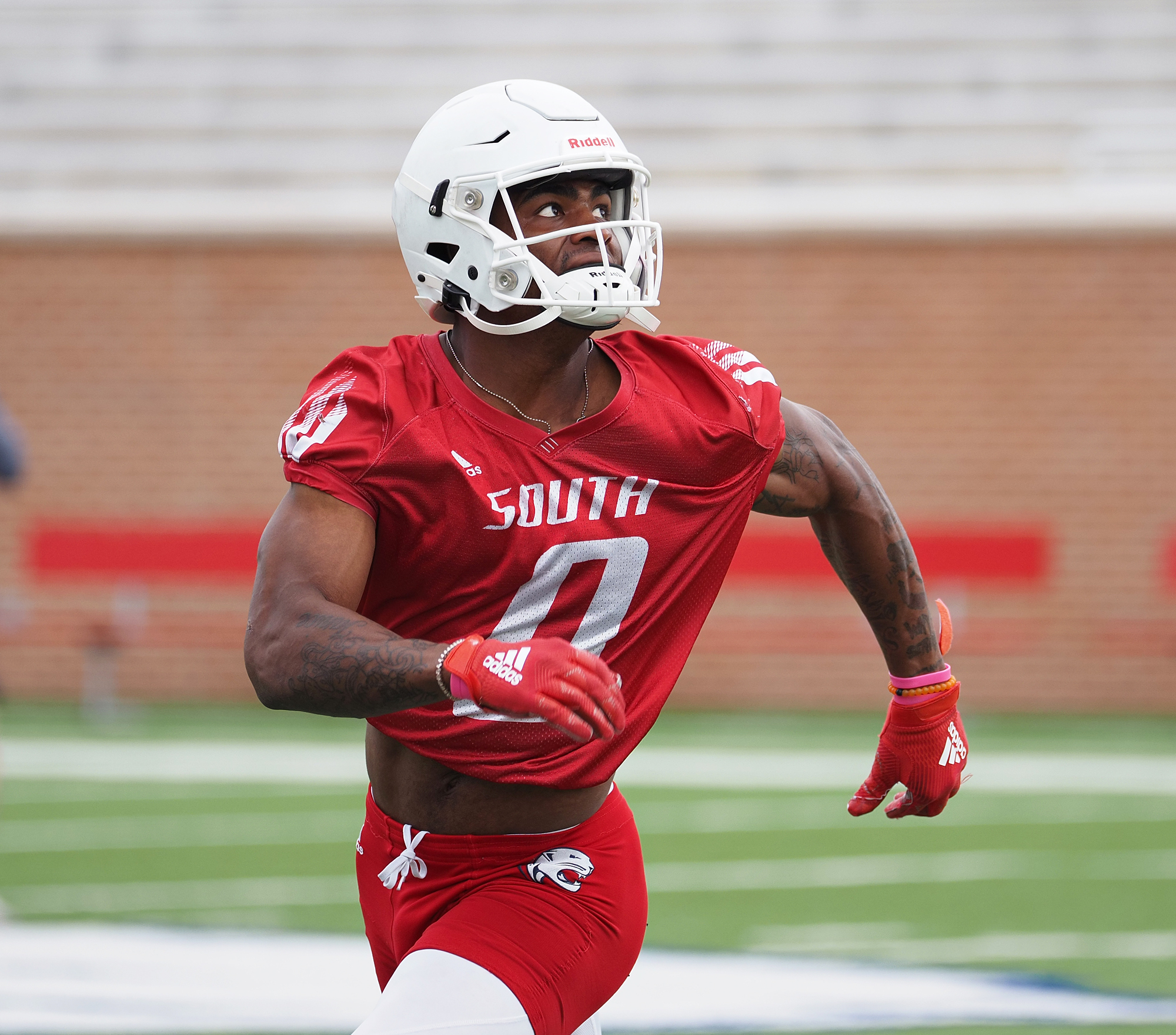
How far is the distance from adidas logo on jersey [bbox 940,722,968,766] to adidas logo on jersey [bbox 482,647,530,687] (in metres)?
1.12

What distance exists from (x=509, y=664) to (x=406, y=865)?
68 cm

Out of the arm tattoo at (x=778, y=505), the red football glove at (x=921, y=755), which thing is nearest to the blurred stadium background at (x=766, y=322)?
the red football glove at (x=921, y=755)

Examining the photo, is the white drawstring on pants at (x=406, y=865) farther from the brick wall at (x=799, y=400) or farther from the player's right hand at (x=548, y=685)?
the brick wall at (x=799, y=400)

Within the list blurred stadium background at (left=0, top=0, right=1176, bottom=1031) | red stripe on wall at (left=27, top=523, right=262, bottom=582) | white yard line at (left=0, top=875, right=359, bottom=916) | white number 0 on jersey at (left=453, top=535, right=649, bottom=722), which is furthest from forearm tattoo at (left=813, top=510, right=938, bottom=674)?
red stripe on wall at (left=27, top=523, right=262, bottom=582)

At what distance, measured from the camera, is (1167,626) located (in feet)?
35.3

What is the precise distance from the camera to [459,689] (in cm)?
194

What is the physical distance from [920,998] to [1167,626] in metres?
6.88

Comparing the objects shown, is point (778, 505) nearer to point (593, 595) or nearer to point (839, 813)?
point (593, 595)

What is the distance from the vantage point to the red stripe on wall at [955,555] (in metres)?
10.9

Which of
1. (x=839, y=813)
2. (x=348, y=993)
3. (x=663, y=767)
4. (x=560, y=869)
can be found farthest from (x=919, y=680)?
(x=663, y=767)

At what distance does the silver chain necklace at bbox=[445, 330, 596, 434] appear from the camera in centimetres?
239

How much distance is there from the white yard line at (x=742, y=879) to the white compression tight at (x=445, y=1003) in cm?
381

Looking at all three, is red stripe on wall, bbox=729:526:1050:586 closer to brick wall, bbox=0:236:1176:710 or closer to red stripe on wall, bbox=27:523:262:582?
brick wall, bbox=0:236:1176:710

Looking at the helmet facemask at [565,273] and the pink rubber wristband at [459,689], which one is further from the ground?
the helmet facemask at [565,273]
